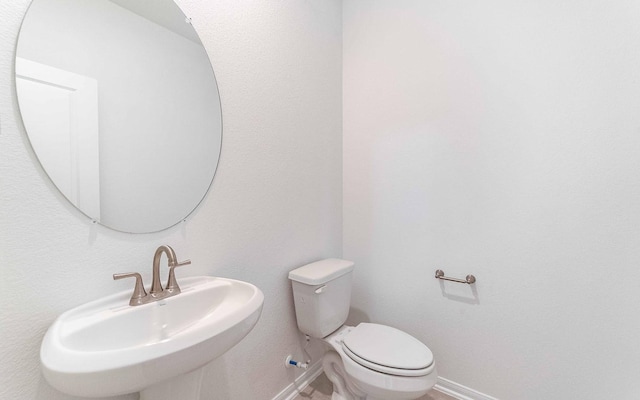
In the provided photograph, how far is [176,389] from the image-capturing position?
2.55ft

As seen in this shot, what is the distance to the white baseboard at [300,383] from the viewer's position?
1432 millimetres

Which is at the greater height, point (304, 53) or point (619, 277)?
point (304, 53)

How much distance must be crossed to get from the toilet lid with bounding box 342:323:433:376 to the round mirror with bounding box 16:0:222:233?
0.97 metres

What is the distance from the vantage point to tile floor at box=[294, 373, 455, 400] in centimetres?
148

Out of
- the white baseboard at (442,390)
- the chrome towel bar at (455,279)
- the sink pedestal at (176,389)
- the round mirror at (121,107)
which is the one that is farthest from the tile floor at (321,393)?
the round mirror at (121,107)

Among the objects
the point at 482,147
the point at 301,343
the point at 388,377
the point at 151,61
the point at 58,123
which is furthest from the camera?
the point at 301,343

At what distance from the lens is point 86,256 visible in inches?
31.0

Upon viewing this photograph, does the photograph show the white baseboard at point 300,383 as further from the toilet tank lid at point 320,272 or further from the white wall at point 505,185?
the toilet tank lid at point 320,272

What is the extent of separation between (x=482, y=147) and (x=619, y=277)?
77 centimetres

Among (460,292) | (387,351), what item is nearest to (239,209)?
(387,351)

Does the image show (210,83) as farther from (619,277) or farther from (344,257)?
(619,277)

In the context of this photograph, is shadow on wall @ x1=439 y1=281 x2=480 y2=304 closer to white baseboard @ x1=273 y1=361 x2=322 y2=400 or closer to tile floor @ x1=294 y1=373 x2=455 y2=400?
tile floor @ x1=294 y1=373 x2=455 y2=400

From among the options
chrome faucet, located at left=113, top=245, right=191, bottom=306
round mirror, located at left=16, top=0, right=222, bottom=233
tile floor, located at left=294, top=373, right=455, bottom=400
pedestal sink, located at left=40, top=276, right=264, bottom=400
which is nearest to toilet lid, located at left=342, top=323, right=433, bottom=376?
tile floor, located at left=294, top=373, right=455, bottom=400

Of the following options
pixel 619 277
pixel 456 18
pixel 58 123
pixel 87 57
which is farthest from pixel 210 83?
pixel 619 277
